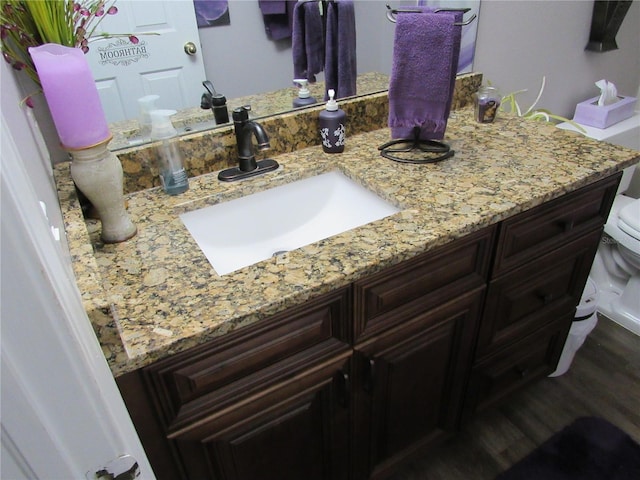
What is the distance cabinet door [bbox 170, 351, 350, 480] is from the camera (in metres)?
0.84

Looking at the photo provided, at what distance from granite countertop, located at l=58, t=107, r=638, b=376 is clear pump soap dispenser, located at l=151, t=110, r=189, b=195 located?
0.09 ft

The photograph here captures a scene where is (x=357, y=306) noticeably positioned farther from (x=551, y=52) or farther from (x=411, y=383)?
(x=551, y=52)

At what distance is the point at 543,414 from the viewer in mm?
1553

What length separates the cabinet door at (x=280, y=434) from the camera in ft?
2.74

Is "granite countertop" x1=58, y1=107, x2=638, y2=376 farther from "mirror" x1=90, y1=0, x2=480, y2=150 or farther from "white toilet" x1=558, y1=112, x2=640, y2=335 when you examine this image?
"white toilet" x1=558, y1=112, x2=640, y2=335

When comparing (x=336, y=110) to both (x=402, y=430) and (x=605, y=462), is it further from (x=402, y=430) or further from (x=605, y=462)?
(x=605, y=462)

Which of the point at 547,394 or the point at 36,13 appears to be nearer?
the point at 36,13

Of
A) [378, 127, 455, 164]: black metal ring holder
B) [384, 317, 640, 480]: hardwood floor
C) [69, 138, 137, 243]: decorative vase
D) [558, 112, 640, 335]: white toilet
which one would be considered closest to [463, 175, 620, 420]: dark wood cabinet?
[384, 317, 640, 480]: hardwood floor

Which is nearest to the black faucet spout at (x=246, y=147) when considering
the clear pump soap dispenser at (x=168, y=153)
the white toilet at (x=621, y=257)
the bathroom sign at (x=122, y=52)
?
the clear pump soap dispenser at (x=168, y=153)

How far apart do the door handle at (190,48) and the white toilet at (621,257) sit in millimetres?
1654

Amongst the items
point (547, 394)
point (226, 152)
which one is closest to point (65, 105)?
point (226, 152)

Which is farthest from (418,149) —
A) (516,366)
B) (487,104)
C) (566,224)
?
(516,366)

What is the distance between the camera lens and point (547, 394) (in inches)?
63.9

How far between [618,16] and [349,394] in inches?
76.9
